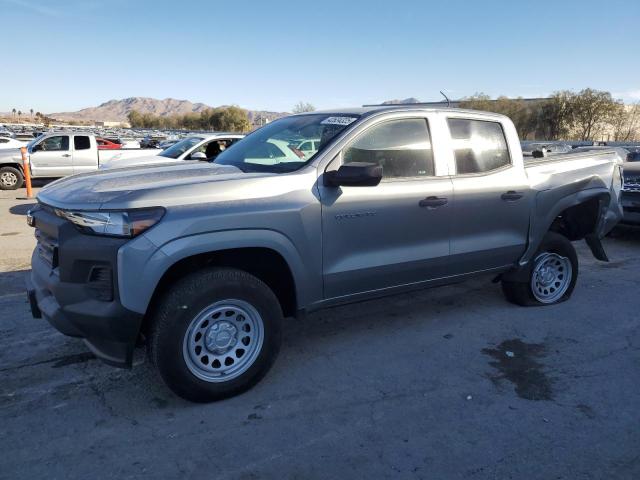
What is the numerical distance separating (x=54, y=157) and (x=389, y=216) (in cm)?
1431

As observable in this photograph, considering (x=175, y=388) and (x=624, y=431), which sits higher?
(x=175, y=388)

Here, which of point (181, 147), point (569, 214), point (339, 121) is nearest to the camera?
point (339, 121)

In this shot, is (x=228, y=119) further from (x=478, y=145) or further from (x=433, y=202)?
(x=433, y=202)

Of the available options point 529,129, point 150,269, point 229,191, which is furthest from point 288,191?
point 529,129

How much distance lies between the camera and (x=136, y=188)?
319cm

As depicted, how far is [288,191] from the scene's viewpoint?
3494 millimetres

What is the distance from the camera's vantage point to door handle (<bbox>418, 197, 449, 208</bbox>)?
4090 mm

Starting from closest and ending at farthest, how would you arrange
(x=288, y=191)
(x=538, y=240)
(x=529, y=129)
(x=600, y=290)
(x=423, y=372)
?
(x=288, y=191) → (x=423, y=372) → (x=538, y=240) → (x=600, y=290) → (x=529, y=129)

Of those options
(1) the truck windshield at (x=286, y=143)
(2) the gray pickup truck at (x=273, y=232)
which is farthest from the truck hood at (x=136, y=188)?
(1) the truck windshield at (x=286, y=143)

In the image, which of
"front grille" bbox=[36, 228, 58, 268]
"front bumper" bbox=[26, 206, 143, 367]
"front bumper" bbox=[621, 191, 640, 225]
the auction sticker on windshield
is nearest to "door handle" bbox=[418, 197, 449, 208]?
the auction sticker on windshield

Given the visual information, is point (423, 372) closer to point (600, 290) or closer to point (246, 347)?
point (246, 347)

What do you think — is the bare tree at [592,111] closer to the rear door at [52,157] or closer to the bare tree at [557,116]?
the bare tree at [557,116]

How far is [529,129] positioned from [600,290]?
4918cm

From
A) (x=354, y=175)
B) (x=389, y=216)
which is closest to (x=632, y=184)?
(x=389, y=216)
